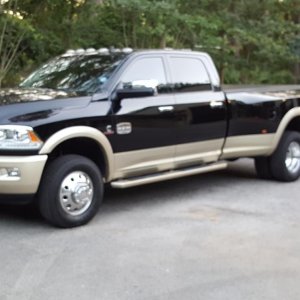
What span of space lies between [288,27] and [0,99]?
35.0 ft

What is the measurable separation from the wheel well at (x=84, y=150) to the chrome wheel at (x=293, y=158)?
362cm

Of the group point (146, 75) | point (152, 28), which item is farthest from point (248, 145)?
point (152, 28)

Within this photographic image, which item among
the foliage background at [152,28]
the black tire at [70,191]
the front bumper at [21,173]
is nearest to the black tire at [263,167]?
the black tire at [70,191]

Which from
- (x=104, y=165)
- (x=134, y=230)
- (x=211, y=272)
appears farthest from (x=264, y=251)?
(x=104, y=165)

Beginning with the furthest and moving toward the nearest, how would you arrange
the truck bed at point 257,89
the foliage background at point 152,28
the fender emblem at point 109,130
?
the foliage background at point 152,28 < the truck bed at point 257,89 < the fender emblem at point 109,130

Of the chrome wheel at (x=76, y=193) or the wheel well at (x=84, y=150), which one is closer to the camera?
the chrome wheel at (x=76, y=193)

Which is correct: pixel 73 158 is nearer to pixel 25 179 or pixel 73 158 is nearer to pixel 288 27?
pixel 25 179

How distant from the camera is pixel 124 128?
684 centimetres

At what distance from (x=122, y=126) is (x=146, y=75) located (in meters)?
0.91

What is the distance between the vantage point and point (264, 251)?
18.7 feet

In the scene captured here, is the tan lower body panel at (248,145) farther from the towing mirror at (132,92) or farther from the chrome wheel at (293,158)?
the towing mirror at (132,92)

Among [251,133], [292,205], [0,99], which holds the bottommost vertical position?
[292,205]

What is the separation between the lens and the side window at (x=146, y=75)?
23.2 ft

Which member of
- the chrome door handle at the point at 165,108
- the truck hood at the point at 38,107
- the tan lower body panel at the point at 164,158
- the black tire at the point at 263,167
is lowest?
the black tire at the point at 263,167
